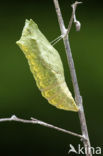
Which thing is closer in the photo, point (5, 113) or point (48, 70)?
point (48, 70)

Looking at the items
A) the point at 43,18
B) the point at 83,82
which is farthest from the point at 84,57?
the point at 43,18

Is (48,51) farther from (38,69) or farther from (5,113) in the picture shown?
(5,113)

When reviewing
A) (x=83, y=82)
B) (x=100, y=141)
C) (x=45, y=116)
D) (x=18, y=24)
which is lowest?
(x=100, y=141)

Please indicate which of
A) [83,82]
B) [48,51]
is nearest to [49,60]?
[48,51]

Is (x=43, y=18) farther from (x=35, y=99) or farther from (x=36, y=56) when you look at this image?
(x=36, y=56)

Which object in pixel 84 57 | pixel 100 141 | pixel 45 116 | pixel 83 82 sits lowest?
pixel 100 141

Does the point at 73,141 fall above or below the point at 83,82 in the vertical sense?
below
